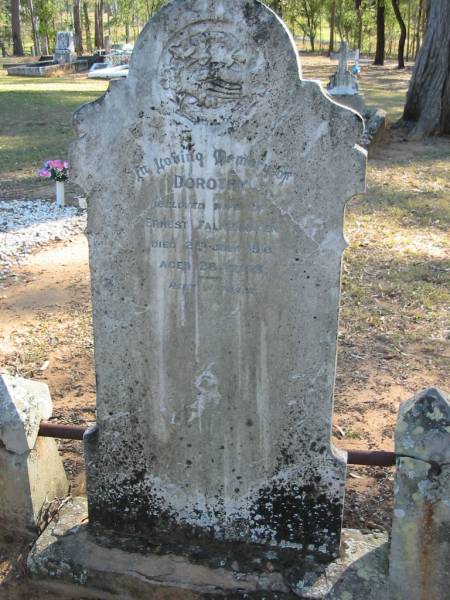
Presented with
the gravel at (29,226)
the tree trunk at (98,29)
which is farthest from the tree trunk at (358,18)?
the gravel at (29,226)

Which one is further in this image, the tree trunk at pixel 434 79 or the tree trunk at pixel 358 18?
the tree trunk at pixel 358 18

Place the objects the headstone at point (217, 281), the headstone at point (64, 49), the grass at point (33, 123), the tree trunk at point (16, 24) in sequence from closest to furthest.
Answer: the headstone at point (217, 281) → the grass at point (33, 123) → the headstone at point (64, 49) → the tree trunk at point (16, 24)

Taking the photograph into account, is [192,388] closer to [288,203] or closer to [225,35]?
[288,203]

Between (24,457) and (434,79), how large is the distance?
1348 centimetres

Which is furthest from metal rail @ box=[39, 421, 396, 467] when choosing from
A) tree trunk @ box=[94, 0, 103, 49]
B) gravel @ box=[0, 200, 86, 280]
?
tree trunk @ box=[94, 0, 103, 49]

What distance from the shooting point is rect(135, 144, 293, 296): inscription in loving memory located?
8.52 ft

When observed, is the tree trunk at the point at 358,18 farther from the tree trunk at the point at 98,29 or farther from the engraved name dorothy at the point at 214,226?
the engraved name dorothy at the point at 214,226

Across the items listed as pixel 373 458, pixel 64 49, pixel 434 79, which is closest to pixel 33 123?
pixel 434 79

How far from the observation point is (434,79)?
14.0 metres

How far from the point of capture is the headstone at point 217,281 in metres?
2.49

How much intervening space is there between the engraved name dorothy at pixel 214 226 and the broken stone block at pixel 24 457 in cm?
99

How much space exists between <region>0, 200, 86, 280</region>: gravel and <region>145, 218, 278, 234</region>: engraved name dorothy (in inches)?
181

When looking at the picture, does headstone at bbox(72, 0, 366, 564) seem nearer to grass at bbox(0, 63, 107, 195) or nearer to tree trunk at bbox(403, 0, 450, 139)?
grass at bbox(0, 63, 107, 195)

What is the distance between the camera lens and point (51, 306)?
20.0 feet
